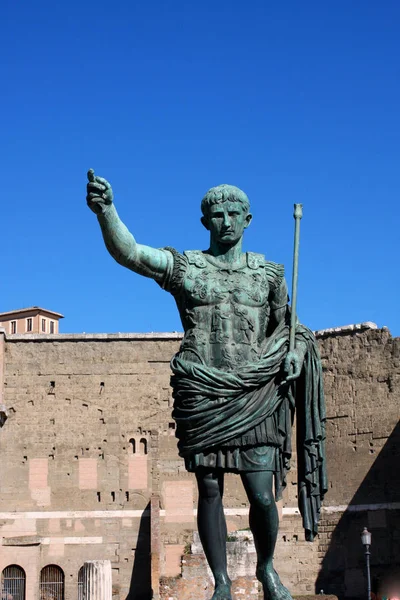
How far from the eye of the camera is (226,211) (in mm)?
6629

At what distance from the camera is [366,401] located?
3534cm

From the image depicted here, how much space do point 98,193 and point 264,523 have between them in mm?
1937

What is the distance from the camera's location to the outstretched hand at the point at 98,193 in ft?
20.1

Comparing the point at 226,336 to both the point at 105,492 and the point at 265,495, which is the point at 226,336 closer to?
the point at 265,495

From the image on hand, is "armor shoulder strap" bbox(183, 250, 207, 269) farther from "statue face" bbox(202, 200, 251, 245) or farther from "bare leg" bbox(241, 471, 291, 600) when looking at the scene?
"bare leg" bbox(241, 471, 291, 600)

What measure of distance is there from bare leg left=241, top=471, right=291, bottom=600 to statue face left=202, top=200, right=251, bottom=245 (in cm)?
132

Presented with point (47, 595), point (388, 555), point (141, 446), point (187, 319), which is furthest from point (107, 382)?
point (187, 319)

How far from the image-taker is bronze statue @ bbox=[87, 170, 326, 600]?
6.29m

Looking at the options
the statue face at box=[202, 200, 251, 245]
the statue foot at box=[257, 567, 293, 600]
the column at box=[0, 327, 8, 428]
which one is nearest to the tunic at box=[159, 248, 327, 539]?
the statue face at box=[202, 200, 251, 245]

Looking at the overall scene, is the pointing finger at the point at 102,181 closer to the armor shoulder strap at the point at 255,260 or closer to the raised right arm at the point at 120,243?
the raised right arm at the point at 120,243

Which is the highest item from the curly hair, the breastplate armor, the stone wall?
the stone wall

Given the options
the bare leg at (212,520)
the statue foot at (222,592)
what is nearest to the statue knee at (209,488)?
the bare leg at (212,520)

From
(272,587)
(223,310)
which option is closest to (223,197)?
(223,310)

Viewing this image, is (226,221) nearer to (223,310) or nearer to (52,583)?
(223,310)
